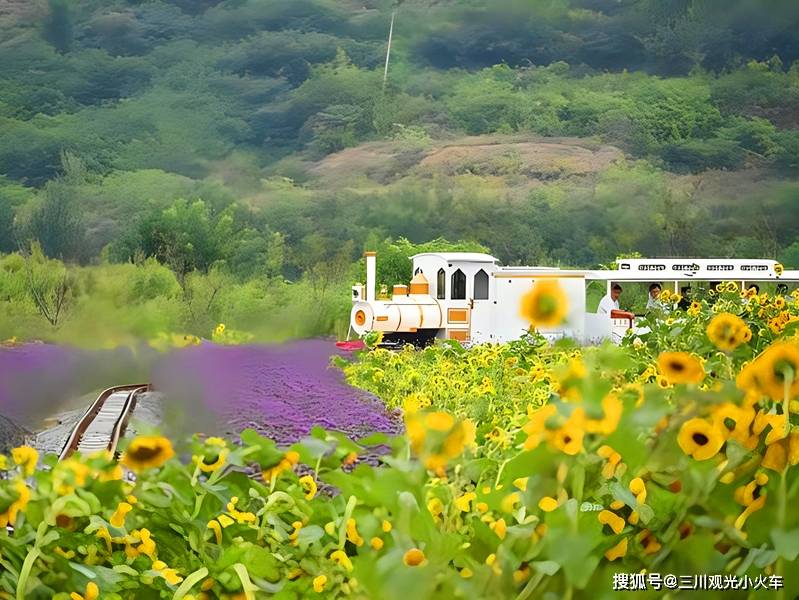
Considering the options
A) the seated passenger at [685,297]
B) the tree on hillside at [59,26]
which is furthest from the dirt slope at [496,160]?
the tree on hillside at [59,26]

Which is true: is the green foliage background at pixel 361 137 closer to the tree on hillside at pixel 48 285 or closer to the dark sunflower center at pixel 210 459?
the tree on hillside at pixel 48 285

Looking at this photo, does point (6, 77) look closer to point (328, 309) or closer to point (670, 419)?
point (328, 309)

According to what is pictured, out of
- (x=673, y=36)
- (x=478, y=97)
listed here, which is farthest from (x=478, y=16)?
(x=673, y=36)

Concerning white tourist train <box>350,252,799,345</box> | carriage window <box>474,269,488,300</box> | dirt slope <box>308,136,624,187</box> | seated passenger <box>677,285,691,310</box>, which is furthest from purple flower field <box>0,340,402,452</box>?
dirt slope <box>308,136,624,187</box>

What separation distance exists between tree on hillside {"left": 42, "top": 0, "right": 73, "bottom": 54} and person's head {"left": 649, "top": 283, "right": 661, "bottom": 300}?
109 centimetres

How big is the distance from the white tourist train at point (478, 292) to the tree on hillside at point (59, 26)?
66cm

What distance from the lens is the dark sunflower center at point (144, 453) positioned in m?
0.49

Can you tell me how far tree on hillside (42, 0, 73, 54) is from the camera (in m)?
1.78

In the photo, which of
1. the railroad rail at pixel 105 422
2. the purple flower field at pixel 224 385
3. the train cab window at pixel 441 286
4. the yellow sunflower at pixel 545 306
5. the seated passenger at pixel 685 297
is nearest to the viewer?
the yellow sunflower at pixel 545 306

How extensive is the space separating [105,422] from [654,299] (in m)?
0.97

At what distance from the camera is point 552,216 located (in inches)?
96.9

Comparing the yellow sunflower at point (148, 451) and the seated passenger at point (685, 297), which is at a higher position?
the seated passenger at point (685, 297)

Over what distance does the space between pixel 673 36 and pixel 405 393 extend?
1.21m

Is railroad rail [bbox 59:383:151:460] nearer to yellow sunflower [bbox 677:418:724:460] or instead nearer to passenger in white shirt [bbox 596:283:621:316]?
yellow sunflower [bbox 677:418:724:460]
